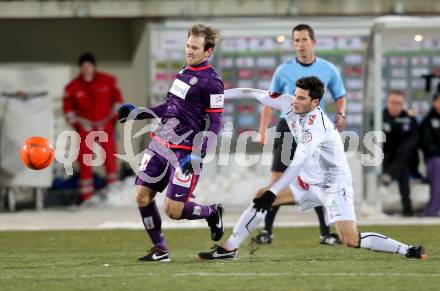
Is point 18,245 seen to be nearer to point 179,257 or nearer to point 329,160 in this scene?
point 179,257

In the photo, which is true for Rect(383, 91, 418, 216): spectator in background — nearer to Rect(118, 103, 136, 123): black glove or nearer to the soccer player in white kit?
the soccer player in white kit

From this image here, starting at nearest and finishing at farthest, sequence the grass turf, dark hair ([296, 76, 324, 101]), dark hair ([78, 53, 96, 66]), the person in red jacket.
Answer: the grass turf → dark hair ([296, 76, 324, 101]) → dark hair ([78, 53, 96, 66]) → the person in red jacket

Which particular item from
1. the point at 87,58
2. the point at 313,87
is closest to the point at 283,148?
the point at 313,87

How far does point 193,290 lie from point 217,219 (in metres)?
2.20

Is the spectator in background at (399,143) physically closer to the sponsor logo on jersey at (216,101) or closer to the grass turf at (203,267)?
the grass turf at (203,267)

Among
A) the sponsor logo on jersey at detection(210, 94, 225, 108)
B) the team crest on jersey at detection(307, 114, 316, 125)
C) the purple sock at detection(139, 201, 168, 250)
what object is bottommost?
the purple sock at detection(139, 201, 168, 250)

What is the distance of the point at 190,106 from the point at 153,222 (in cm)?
101

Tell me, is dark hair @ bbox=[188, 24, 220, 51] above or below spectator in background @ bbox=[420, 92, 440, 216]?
above

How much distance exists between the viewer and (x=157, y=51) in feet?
61.4

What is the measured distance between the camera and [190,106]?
10.8 meters

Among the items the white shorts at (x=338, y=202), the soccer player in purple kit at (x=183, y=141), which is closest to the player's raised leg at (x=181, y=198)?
the soccer player in purple kit at (x=183, y=141)

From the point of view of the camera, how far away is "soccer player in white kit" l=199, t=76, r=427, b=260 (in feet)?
33.0

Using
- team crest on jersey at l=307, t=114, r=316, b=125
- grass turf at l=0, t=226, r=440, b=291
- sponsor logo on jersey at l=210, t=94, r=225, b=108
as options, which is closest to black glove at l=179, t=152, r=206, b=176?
sponsor logo on jersey at l=210, t=94, r=225, b=108

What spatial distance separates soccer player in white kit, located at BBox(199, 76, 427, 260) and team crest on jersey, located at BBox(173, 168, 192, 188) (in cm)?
56
